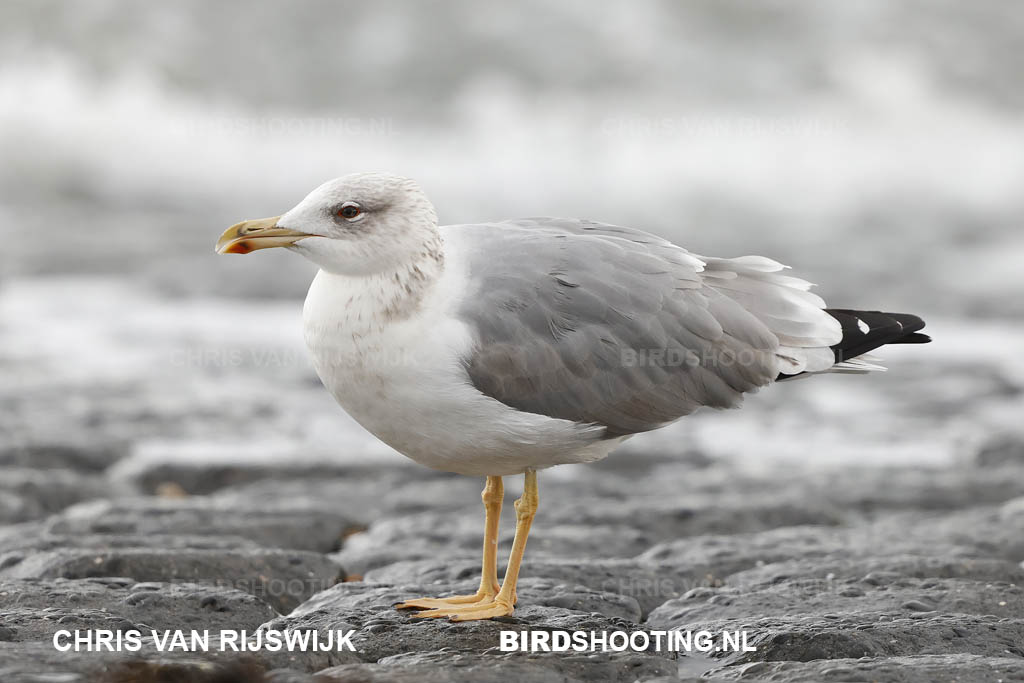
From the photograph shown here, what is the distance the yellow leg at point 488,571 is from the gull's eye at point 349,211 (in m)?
1.18

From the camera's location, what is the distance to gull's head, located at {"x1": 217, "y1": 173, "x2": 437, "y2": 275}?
4.16m

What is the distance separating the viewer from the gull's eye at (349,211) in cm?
417

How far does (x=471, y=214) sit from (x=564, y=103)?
16.0 ft

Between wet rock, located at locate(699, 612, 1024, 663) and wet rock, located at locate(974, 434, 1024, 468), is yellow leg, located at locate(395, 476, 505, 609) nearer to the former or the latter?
wet rock, located at locate(699, 612, 1024, 663)

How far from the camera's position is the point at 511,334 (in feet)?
14.0

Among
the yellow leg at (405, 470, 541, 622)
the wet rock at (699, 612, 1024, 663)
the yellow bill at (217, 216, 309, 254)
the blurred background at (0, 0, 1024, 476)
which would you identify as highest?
the blurred background at (0, 0, 1024, 476)

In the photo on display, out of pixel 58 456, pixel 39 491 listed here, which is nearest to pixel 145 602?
pixel 39 491

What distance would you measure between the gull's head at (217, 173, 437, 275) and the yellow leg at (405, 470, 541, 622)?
101 cm

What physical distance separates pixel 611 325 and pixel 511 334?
0.38 metres

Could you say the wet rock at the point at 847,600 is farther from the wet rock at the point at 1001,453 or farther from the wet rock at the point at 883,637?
the wet rock at the point at 1001,453

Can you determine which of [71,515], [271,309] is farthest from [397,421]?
[271,309]

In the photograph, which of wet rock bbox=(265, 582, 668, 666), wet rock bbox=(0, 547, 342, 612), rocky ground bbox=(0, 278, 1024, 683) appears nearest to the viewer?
rocky ground bbox=(0, 278, 1024, 683)

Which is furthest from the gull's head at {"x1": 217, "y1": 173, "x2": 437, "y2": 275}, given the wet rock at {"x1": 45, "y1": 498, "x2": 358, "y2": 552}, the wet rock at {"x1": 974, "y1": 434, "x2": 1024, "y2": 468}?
the wet rock at {"x1": 974, "y1": 434, "x2": 1024, "y2": 468}

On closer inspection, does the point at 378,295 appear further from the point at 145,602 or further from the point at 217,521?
the point at 217,521
